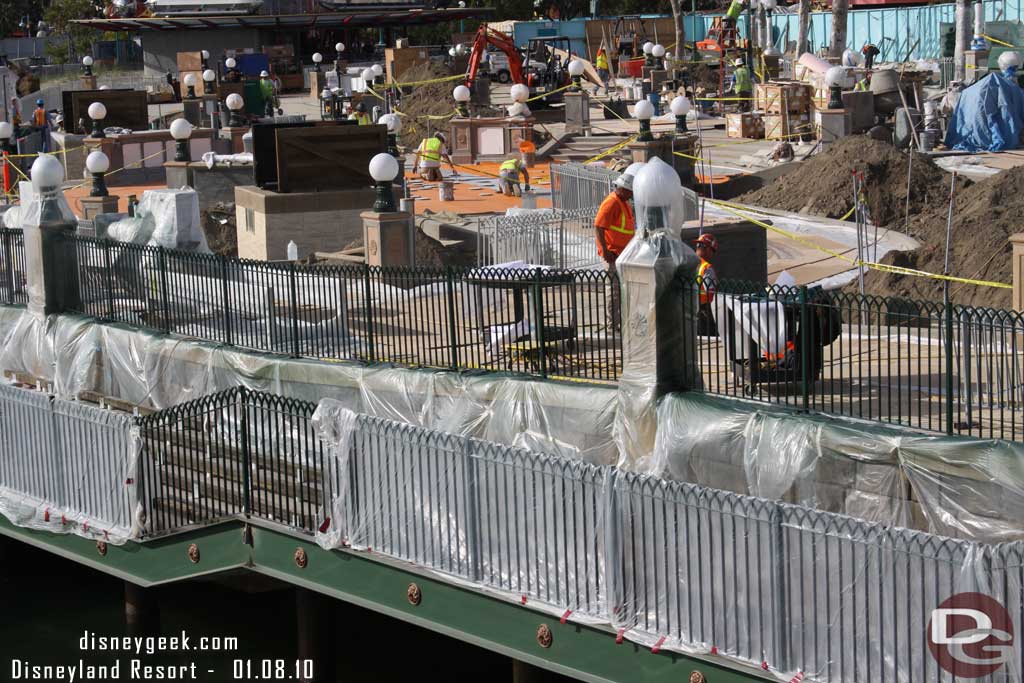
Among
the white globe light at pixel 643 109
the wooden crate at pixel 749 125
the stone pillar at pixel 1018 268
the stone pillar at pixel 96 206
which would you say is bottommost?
the stone pillar at pixel 96 206

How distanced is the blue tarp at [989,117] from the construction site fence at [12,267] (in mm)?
21890

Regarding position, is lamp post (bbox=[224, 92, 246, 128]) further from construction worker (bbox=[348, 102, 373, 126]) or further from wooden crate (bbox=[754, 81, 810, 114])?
wooden crate (bbox=[754, 81, 810, 114])

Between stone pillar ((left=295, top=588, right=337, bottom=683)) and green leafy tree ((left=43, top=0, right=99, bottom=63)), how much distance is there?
6399 cm

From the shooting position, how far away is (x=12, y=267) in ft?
68.2

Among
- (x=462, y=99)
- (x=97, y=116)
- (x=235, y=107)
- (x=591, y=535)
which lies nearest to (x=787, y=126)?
(x=462, y=99)

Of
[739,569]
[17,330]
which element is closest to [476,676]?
[739,569]

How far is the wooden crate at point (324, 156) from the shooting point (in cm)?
2606

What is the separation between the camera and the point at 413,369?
15.8m

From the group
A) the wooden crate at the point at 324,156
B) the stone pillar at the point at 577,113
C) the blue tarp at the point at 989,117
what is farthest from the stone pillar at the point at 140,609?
the stone pillar at the point at 577,113

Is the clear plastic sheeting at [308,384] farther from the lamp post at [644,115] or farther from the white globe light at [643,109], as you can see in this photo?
the white globe light at [643,109]

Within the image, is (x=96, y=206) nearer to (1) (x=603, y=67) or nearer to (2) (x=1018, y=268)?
(2) (x=1018, y=268)

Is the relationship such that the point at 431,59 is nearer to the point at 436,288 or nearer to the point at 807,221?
the point at 807,221

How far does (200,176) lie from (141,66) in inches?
1556

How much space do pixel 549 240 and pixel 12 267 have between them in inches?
288
